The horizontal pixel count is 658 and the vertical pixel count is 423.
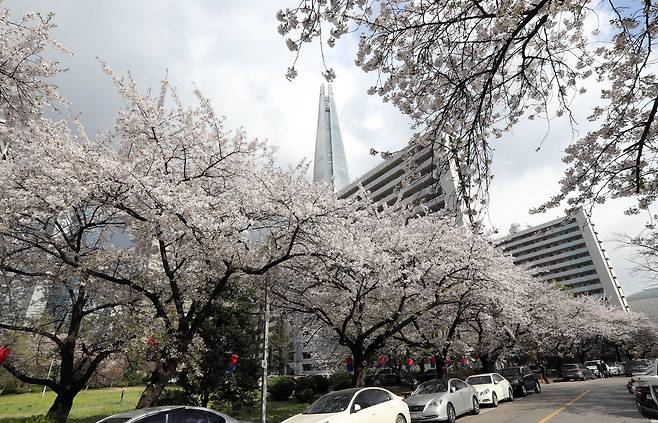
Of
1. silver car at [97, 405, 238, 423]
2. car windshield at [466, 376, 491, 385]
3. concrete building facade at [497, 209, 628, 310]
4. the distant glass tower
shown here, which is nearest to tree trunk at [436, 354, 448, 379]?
car windshield at [466, 376, 491, 385]

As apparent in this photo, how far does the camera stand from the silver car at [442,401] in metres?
12.8

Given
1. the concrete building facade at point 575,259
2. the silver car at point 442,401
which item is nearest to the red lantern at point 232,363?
the silver car at point 442,401

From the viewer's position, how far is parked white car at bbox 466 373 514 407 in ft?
57.3

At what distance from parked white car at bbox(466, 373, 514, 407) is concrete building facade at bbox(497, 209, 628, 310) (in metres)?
90.1

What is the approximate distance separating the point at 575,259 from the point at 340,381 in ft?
348

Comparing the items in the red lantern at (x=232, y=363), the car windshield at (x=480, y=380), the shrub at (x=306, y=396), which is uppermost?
the red lantern at (x=232, y=363)

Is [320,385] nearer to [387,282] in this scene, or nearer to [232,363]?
[232,363]

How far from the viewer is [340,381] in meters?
30.7

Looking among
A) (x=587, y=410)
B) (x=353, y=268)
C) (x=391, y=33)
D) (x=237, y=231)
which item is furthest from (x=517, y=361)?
(x=391, y=33)

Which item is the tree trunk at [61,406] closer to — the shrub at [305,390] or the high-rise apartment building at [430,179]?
the high-rise apartment building at [430,179]

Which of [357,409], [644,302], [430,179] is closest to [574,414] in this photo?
[357,409]

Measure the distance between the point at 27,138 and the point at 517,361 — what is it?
64998mm

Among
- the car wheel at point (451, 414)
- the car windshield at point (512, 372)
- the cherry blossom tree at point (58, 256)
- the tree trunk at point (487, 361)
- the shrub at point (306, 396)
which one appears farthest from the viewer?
the tree trunk at point (487, 361)

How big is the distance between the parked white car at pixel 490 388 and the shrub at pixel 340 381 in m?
11.5
